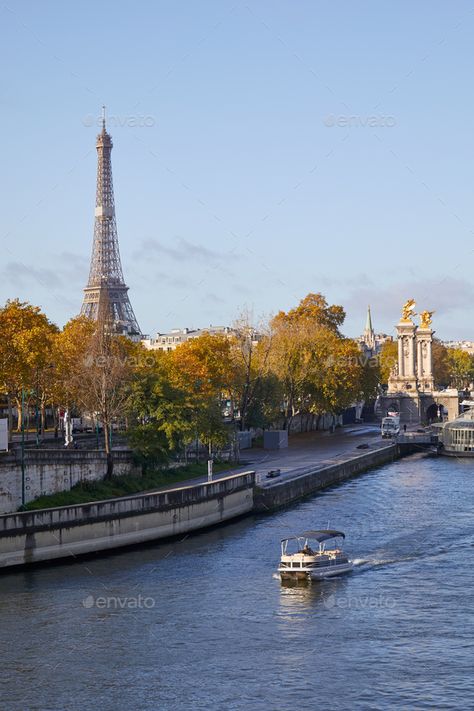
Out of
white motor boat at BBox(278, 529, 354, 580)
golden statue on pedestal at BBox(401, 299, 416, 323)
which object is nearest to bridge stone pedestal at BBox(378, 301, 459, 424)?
golden statue on pedestal at BBox(401, 299, 416, 323)

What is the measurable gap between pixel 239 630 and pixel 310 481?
4564cm

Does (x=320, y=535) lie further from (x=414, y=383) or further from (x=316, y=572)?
(x=414, y=383)

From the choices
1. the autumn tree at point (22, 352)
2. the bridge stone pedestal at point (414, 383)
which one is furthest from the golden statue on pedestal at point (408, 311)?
the autumn tree at point (22, 352)

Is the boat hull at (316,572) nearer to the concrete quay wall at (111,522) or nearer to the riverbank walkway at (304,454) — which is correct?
the concrete quay wall at (111,522)

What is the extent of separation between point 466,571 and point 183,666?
2187cm

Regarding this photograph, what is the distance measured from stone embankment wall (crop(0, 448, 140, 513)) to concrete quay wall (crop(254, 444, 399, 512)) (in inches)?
434

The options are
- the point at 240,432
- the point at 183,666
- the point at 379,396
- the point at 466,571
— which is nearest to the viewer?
the point at 183,666

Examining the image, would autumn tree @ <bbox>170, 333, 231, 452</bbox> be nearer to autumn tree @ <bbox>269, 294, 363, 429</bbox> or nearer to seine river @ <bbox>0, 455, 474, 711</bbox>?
autumn tree @ <bbox>269, 294, 363, 429</bbox>

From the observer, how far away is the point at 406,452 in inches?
5576

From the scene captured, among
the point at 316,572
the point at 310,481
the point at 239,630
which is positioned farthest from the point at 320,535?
the point at 310,481

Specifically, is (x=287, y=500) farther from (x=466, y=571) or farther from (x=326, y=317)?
(x=326, y=317)

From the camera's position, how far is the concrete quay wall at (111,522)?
60844mm

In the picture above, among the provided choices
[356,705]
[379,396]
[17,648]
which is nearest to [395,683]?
[356,705]

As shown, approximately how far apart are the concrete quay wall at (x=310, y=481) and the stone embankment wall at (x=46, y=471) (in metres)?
11.0
